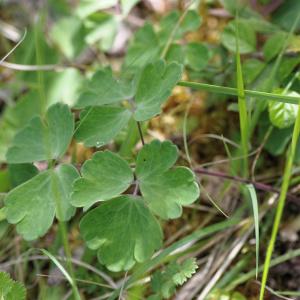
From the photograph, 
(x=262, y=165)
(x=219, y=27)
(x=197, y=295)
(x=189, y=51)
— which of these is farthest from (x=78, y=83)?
(x=197, y=295)

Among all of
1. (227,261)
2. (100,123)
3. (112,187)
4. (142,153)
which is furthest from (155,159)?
(227,261)

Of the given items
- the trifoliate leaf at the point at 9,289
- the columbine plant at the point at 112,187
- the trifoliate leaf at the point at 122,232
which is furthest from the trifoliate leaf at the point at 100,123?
the trifoliate leaf at the point at 9,289

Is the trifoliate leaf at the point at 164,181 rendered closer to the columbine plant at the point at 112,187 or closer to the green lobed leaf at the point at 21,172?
the columbine plant at the point at 112,187

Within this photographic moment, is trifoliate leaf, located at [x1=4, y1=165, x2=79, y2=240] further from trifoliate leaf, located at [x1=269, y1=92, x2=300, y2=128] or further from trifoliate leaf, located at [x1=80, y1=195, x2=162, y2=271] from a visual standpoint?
trifoliate leaf, located at [x1=269, y1=92, x2=300, y2=128]

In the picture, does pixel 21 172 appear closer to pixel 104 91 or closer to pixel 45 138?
pixel 45 138

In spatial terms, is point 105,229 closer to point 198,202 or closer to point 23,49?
point 198,202

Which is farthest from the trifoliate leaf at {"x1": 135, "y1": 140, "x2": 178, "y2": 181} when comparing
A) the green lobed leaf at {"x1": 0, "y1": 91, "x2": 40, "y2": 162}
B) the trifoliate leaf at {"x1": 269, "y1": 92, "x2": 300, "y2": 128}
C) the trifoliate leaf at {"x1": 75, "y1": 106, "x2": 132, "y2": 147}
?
the green lobed leaf at {"x1": 0, "y1": 91, "x2": 40, "y2": 162}
